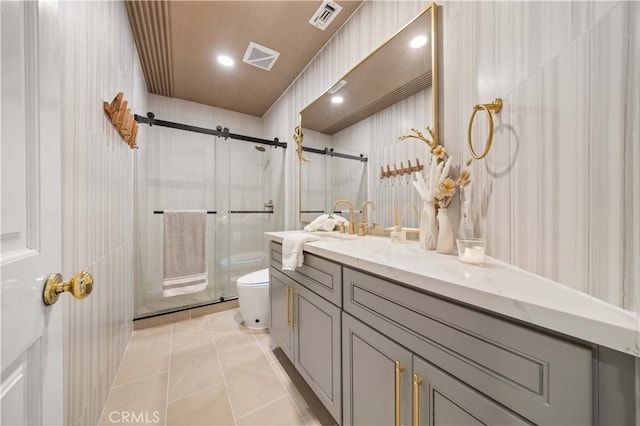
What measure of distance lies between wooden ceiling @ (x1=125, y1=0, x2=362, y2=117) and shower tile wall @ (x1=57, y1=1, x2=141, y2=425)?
0.28 m

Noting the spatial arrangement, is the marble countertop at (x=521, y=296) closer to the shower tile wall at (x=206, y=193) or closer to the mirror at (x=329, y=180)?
the mirror at (x=329, y=180)

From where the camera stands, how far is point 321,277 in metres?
1.06

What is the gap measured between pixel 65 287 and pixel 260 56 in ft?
7.25

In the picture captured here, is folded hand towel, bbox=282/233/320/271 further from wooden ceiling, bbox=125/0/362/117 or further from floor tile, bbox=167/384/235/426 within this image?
wooden ceiling, bbox=125/0/362/117

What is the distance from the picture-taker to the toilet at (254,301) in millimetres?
1934

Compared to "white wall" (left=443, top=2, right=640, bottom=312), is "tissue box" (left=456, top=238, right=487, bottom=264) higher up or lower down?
lower down

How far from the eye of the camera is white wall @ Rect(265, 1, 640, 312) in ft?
1.40

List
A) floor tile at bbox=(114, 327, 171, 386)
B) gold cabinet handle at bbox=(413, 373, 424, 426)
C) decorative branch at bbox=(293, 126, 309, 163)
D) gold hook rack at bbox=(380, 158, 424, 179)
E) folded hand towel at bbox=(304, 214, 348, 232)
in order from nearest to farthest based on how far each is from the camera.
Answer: gold cabinet handle at bbox=(413, 373, 424, 426) < gold hook rack at bbox=(380, 158, 424, 179) < floor tile at bbox=(114, 327, 171, 386) < folded hand towel at bbox=(304, 214, 348, 232) < decorative branch at bbox=(293, 126, 309, 163)

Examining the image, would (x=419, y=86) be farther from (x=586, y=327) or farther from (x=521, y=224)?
(x=586, y=327)

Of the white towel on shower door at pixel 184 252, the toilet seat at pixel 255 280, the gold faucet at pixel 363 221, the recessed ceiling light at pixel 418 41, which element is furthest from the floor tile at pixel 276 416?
the recessed ceiling light at pixel 418 41

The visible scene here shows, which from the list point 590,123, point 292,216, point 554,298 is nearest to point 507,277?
point 554,298

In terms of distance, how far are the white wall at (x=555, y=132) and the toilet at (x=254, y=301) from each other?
1596mm

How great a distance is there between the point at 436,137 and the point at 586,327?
935mm

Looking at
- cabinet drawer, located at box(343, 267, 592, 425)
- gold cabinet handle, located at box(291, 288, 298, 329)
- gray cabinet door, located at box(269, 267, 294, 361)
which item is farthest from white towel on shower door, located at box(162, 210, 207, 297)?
cabinet drawer, located at box(343, 267, 592, 425)
